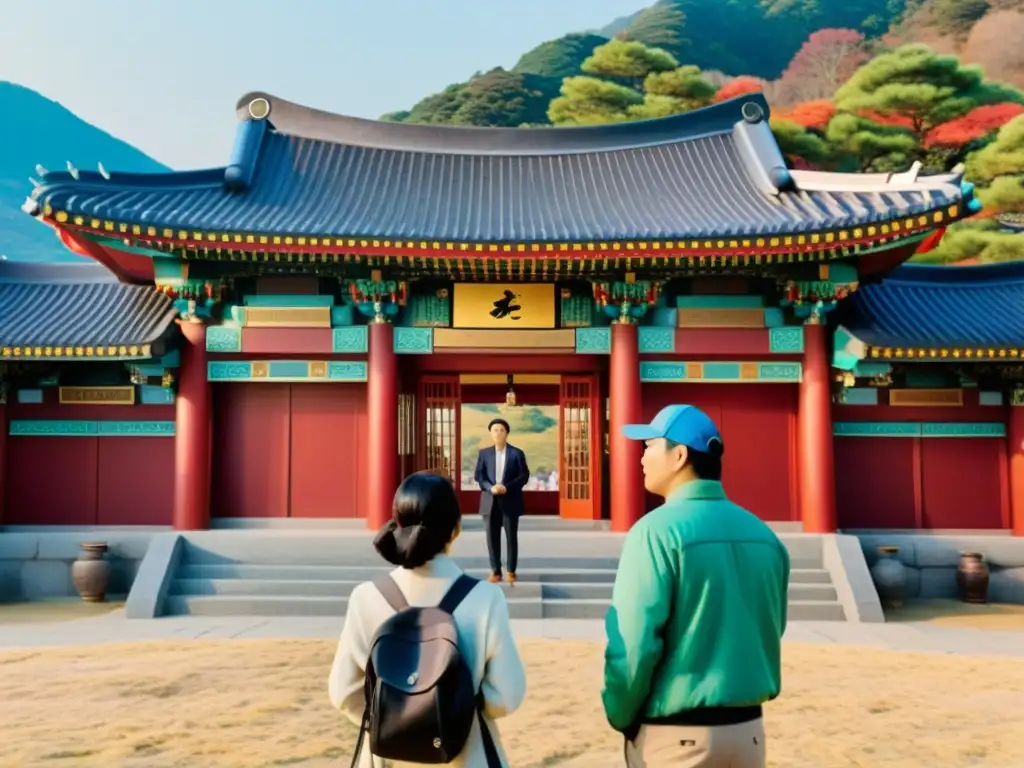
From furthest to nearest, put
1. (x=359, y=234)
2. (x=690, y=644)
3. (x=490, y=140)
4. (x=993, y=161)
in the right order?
(x=993, y=161)
(x=490, y=140)
(x=359, y=234)
(x=690, y=644)

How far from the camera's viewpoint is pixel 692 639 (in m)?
2.58

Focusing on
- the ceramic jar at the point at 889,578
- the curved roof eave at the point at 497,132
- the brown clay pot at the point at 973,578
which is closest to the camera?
the ceramic jar at the point at 889,578

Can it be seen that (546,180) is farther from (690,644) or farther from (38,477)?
(690,644)

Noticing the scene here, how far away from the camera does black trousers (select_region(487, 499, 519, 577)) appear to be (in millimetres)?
9953

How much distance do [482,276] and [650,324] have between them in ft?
8.33

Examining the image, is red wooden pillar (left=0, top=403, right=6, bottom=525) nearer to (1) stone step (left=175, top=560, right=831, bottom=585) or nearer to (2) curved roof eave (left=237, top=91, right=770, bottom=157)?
(1) stone step (left=175, top=560, right=831, bottom=585)

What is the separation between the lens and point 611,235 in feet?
39.1

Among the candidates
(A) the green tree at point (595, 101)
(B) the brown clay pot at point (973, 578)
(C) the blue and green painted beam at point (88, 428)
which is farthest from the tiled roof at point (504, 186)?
(A) the green tree at point (595, 101)

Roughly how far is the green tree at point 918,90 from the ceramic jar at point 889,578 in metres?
28.3

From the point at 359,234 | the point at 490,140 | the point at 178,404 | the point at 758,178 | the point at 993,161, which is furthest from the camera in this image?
the point at 993,161

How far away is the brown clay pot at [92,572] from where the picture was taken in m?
11.6

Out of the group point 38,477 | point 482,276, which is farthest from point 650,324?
point 38,477

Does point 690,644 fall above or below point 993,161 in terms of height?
below

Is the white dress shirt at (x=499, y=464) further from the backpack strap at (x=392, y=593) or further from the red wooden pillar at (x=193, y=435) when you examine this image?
the backpack strap at (x=392, y=593)
